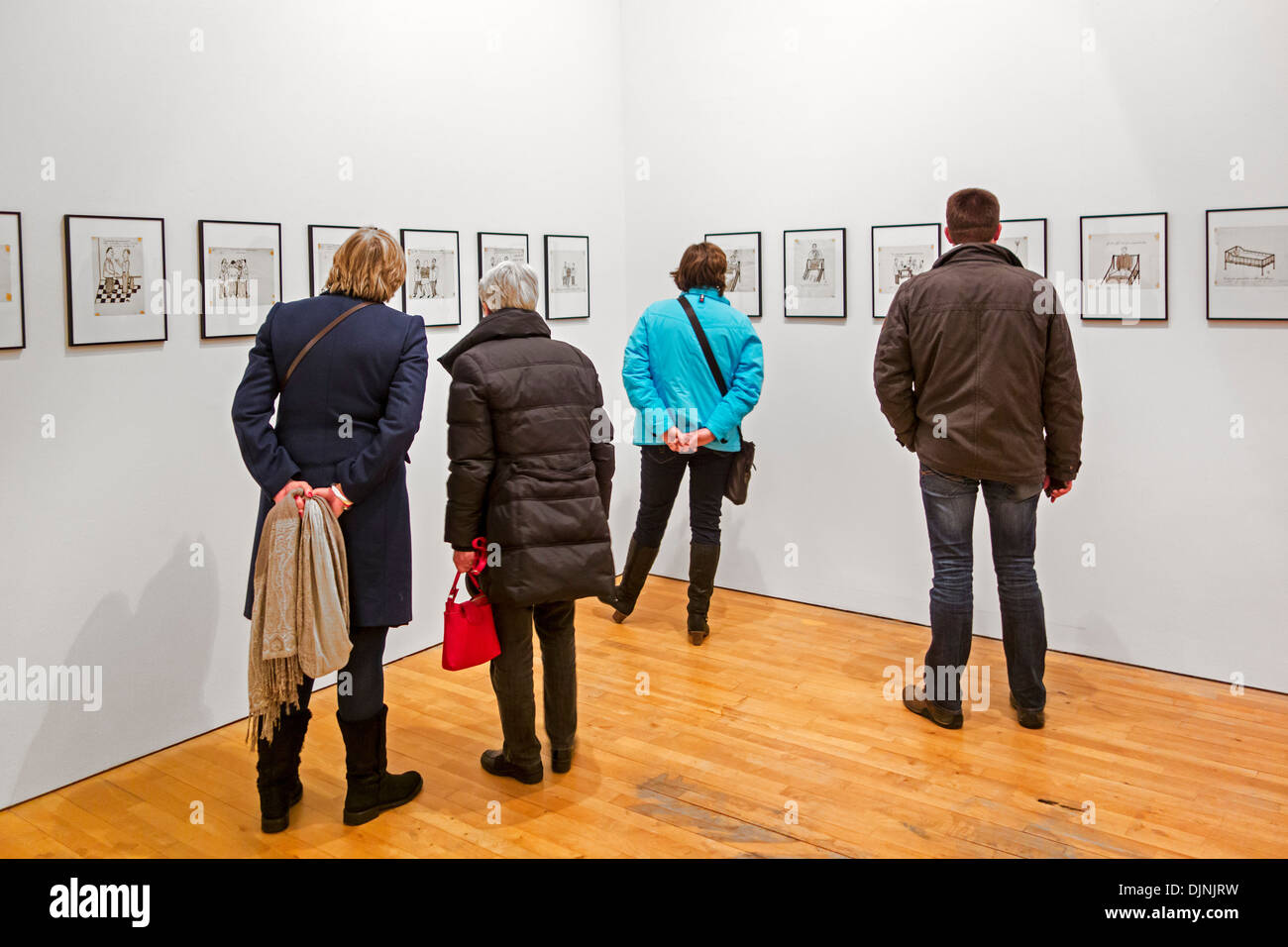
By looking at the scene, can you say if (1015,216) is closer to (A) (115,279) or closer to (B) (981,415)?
(B) (981,415)

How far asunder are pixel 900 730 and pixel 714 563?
1409 mm

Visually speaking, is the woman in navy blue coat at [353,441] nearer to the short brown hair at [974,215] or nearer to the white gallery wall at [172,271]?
the white gallery wall at [172,271]

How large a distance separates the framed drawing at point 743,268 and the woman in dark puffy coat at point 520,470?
2487 millimetres

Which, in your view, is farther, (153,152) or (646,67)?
(646,67)

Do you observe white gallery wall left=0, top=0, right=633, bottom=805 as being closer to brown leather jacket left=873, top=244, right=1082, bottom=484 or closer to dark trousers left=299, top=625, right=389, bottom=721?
dark trousers left=299, top=625, right=389, bottom=721

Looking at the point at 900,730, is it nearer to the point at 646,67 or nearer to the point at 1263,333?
the point at 1263,333

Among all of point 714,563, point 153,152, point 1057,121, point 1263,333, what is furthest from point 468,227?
point 1263,333

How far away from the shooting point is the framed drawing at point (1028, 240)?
5.00 m

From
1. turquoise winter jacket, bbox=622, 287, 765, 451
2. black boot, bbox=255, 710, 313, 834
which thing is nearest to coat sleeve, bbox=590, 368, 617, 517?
black boot, bbox=255, 710, 313, 834

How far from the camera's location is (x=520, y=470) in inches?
140

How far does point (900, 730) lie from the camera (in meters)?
4.23

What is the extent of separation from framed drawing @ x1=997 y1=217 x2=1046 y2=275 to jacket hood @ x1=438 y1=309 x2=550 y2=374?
2.45 meters

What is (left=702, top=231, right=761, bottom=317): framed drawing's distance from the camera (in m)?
5.99

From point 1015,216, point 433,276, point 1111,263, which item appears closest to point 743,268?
point 1015,216
